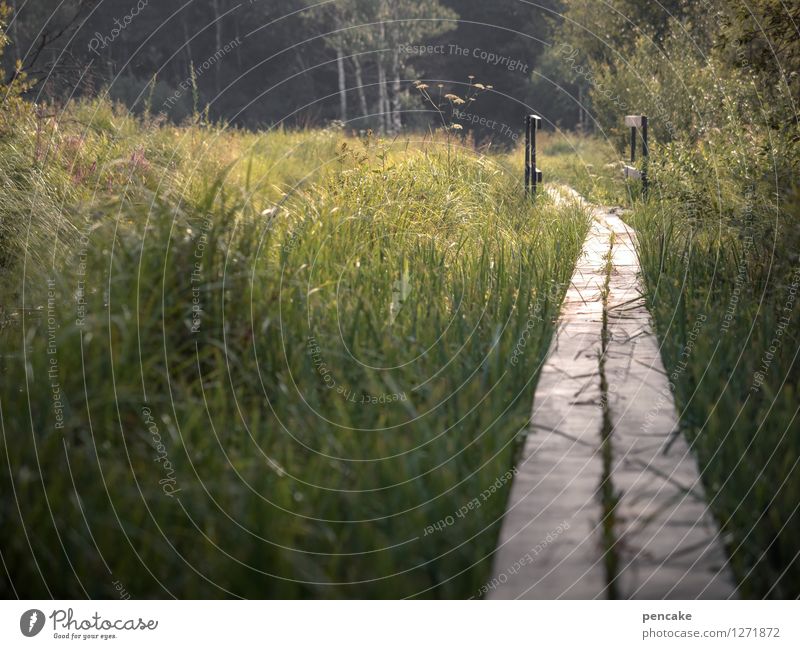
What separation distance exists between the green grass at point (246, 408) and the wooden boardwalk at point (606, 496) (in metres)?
0.12

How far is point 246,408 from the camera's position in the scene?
3621 millimetres

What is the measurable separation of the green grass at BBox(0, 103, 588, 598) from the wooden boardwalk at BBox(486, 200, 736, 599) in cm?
12

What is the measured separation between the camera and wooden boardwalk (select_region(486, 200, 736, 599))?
2584 millimetres

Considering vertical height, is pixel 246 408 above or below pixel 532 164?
below

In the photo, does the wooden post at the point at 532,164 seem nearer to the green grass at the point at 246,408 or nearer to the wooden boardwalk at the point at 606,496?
the green grass at the point at 246,408

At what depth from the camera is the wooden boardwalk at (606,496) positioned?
8.48 ft

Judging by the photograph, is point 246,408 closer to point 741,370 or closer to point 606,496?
point 606,496

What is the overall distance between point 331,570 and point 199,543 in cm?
40

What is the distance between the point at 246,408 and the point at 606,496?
53.0 inches
